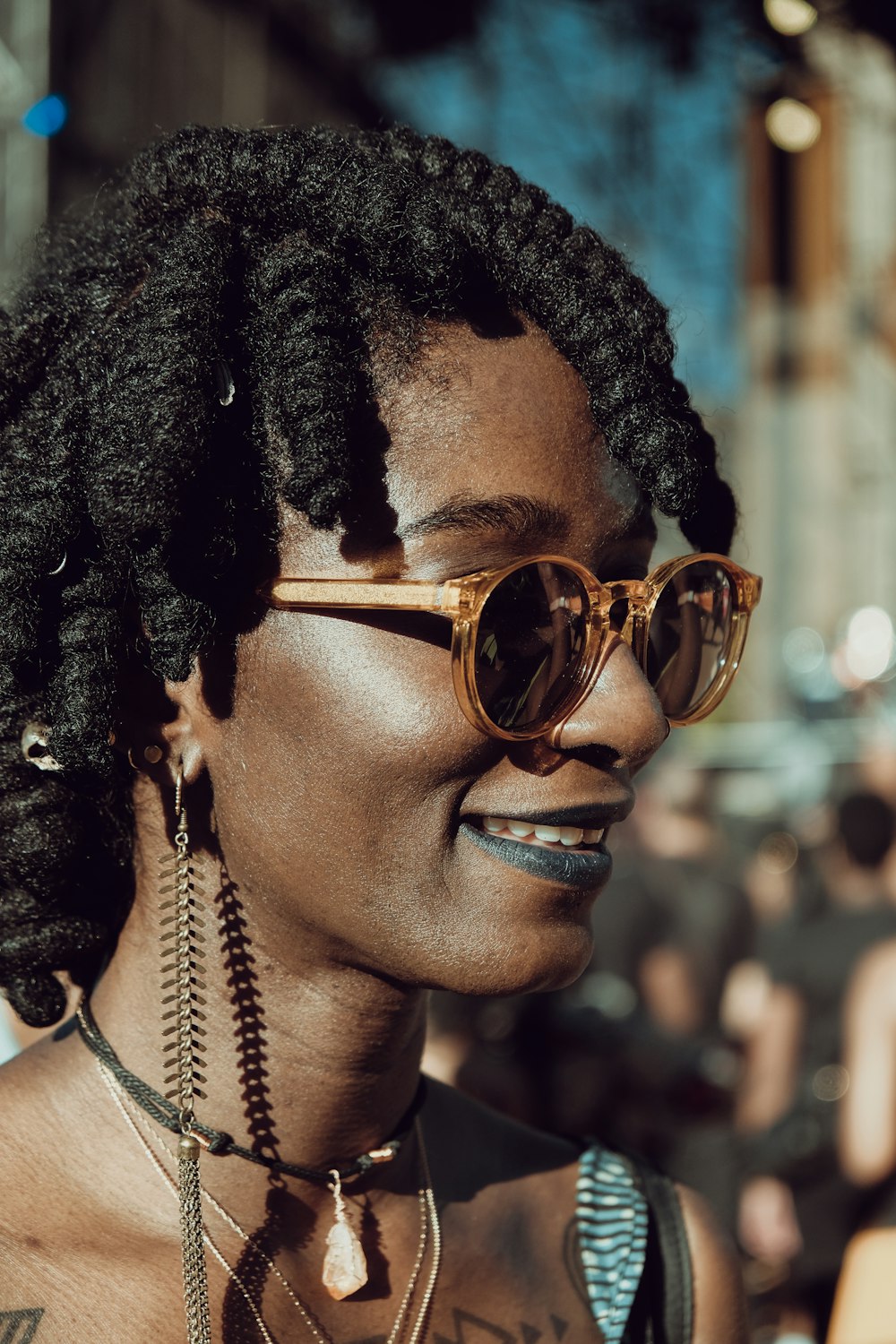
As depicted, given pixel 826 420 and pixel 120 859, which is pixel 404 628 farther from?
pixel 826 420

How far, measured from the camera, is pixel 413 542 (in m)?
1.49

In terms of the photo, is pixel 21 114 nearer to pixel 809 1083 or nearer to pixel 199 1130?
pixel 809 1083

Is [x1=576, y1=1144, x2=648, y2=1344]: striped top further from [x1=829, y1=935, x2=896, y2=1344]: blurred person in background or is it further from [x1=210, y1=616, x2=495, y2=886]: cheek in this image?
[x1=829, y1=935, x2=896, y2=1344]: blurred person in background

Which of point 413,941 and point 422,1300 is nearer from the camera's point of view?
point 413,941

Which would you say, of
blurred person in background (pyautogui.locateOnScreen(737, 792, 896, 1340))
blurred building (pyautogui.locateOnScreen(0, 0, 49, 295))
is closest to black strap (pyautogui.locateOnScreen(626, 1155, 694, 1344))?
blurred person in background (pyautogui.locateOnScreen(737, 792, 896, 1340))

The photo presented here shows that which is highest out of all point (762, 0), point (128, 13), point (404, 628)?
point (128, 13)

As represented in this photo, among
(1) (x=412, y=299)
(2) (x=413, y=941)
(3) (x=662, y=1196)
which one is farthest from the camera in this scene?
(3) (x=662, y=1196)

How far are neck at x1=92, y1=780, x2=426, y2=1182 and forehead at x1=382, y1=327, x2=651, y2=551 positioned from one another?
0.52 metres

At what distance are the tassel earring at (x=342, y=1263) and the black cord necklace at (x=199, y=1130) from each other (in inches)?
2.6

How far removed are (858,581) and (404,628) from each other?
1811 centimetres

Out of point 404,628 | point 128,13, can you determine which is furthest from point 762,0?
point 404,628

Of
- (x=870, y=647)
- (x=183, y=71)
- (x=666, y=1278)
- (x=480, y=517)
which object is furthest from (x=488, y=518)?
(x=870, y=647)

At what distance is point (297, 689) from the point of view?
1.50 meters

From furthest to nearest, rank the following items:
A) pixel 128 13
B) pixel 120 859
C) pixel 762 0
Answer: pixel 128 13 < pixel 762 0 < pixel 120 859
